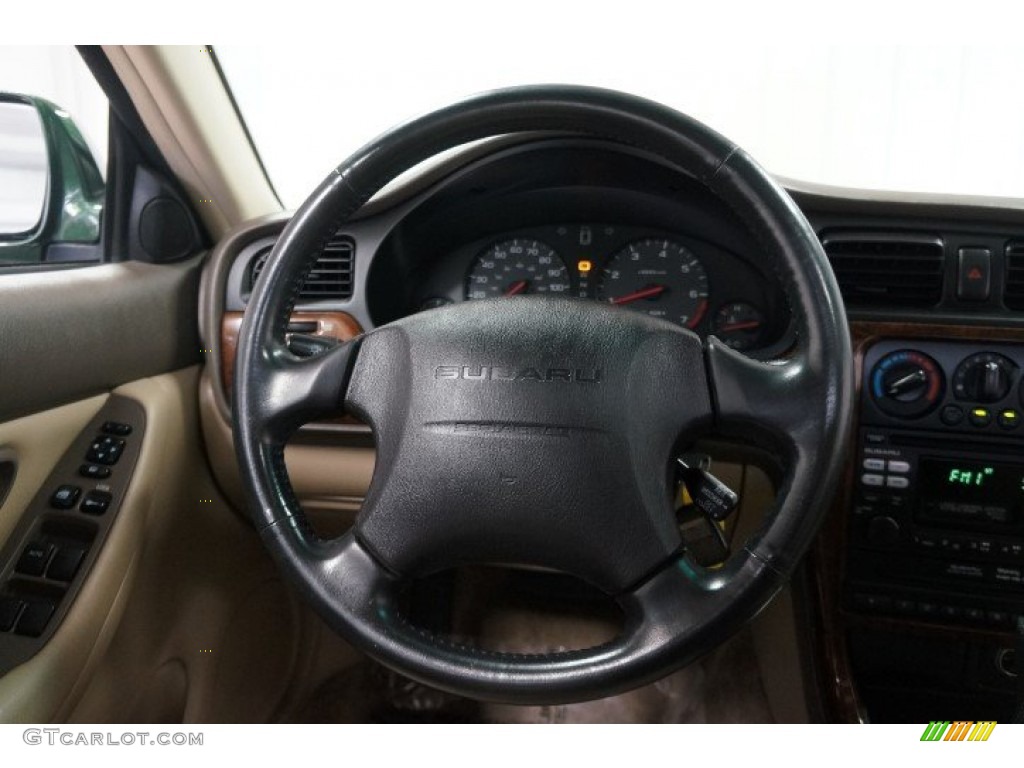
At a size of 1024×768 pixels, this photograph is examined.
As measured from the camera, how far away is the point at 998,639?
1261mm

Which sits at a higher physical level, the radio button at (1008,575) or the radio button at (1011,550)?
the radio button at (1011,550)

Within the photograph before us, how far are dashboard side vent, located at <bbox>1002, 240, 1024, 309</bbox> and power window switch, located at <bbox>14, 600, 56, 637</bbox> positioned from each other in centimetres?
142

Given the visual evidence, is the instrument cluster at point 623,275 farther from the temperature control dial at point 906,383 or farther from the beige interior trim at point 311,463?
the beige interior trim at point 311,463

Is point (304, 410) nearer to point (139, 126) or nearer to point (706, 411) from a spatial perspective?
point (706, 411)

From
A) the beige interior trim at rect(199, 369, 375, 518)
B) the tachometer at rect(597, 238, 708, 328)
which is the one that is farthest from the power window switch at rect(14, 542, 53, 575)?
the tachometer at rect(597, 238, 708, 328)

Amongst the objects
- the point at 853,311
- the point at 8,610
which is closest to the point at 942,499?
the point at 853,311

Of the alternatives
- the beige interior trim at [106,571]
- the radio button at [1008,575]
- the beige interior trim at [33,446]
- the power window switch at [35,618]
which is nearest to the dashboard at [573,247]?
the beige interior trim at [106,571]

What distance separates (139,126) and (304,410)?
31.9 inches

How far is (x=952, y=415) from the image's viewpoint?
3.95ft

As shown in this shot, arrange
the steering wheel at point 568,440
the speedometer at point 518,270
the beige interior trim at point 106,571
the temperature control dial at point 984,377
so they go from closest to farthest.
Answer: the steering wheel at point 568,440
the beige interior trim at point 106,571
the temperature control dial at point 984,377
the speedometer at point 518,270

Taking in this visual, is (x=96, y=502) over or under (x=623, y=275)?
under

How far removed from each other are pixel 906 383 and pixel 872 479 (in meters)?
0.15

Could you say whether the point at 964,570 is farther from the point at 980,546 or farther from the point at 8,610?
the point at 8,610

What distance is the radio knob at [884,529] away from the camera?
124 centimetres
